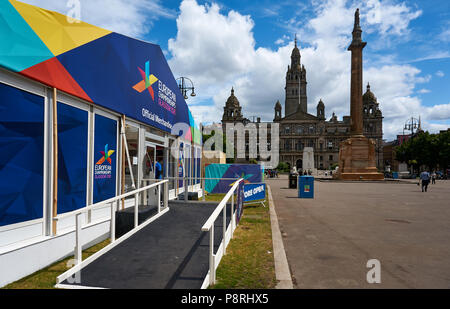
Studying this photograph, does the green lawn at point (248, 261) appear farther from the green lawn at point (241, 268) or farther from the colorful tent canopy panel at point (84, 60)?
the colorful tent canopy panel at point (84, 60)

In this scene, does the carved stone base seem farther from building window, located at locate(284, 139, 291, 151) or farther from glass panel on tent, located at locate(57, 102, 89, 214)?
building window, located at locate(284, 139, 291, 151)

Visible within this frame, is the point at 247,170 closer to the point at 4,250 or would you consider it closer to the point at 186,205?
the point at 186,205

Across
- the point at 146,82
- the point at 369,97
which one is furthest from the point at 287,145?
the point at 146,82

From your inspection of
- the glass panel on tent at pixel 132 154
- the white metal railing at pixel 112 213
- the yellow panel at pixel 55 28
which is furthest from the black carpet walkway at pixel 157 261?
the yellow panel at pixel 55 28

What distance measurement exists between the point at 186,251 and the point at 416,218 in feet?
30.1

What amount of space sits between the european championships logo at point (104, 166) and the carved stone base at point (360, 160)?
3441cm


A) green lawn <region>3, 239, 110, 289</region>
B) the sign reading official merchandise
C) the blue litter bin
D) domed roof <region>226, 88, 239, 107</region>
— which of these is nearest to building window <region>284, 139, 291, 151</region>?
domed roof <region>226, 88, 239, 107</region>

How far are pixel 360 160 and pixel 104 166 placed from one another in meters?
35.4

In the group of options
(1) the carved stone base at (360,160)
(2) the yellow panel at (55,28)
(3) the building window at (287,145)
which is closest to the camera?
(2) the yellow panel at (55,28)

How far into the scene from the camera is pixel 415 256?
5562 mm

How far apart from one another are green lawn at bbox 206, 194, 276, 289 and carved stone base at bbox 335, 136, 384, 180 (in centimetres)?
3138

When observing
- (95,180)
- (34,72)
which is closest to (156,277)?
(95,180)

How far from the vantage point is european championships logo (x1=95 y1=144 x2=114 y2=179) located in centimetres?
671

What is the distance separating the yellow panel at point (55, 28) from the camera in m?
4.70
